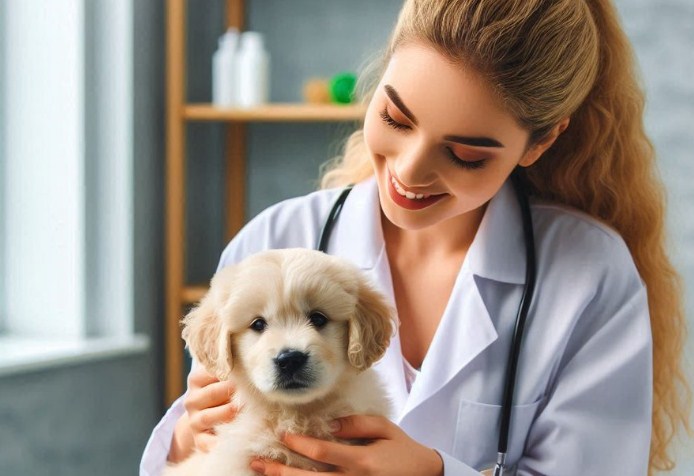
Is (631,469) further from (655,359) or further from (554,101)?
(554,101)

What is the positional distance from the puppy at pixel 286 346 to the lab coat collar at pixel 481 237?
35 cm

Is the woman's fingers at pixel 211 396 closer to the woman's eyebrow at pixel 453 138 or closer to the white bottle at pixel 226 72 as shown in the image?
the woman's eyebrow at pixel 453 138

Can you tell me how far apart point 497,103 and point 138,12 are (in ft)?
6.27

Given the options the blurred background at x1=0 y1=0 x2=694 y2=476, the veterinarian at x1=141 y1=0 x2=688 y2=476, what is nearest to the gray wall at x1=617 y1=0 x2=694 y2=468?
the blurred background at x1=0 y1=0 x2=694 y2=476

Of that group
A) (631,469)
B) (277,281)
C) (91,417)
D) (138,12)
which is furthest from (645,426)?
(138,12)

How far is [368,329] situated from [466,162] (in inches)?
12.0

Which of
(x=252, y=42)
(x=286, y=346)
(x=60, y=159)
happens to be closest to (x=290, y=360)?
(x=286, y=346)

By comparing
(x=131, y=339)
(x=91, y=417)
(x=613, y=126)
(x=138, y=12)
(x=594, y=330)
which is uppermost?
(x=138, y=12)

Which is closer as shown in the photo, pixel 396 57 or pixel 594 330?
pixel 396 57

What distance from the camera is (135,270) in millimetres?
2793

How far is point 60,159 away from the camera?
262 centimetres

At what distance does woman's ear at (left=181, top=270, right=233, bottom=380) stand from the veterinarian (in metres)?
0.10

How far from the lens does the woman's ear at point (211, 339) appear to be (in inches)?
41.5

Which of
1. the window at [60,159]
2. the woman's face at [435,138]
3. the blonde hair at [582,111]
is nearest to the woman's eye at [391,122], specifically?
the woman's face at [435,138]
